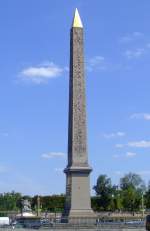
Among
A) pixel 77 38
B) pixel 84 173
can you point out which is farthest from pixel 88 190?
pixel 77 38

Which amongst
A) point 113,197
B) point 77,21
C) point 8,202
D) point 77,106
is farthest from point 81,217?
point 8,202

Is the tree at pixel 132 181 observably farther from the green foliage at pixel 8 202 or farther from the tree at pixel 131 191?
the green foliage at pixel 8 202

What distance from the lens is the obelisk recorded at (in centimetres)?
4719

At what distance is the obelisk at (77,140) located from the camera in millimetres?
47188

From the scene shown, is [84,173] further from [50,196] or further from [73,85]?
[50,196]

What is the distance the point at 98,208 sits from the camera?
9962 centimetres

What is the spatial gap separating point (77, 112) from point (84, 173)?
499 centimetres

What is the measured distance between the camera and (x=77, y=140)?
4688 cm

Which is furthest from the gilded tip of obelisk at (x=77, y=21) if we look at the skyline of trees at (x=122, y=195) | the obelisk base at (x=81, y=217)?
the skyline of trees at (x=122, y=195)

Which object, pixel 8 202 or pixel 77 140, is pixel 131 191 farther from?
pixel 77 140

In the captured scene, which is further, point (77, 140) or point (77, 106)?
point (77, 106)

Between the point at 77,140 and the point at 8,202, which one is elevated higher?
the point at 77,140

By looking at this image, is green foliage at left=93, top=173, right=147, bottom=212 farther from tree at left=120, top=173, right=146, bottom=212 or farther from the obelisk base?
the obelisk base

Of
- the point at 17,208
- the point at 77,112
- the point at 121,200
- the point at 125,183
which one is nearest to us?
the point at 77,112
